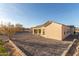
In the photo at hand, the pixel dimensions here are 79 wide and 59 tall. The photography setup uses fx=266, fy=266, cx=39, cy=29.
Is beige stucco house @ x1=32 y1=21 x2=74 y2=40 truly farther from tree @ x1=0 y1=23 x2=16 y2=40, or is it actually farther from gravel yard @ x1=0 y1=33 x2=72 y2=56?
tree @ x1=0 y1=23 x2=16 y2=40

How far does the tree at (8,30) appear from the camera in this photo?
11.0ft

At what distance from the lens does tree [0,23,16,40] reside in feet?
11.0

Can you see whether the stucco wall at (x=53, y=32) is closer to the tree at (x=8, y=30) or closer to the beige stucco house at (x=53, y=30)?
the beige stucco house at (x=53, y=30)

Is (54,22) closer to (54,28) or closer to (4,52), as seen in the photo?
(54,28)

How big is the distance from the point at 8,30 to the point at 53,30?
0.57 meters


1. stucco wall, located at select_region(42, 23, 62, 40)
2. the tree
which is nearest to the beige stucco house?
stucco wall, located at select_region(42, 23, 62, 40)

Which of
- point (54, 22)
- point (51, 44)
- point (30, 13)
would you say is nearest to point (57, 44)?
point (51, 44)

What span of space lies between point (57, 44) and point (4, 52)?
0.68m

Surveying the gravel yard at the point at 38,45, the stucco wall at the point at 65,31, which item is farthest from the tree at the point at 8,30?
the stucco wall at the point at 65,31

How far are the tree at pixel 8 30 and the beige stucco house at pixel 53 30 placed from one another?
0.26 meters

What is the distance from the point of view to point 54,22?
336 centimetres

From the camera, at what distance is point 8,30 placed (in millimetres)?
3379

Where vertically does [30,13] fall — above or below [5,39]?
above

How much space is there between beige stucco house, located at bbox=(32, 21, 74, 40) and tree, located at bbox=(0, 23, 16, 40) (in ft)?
0.85
